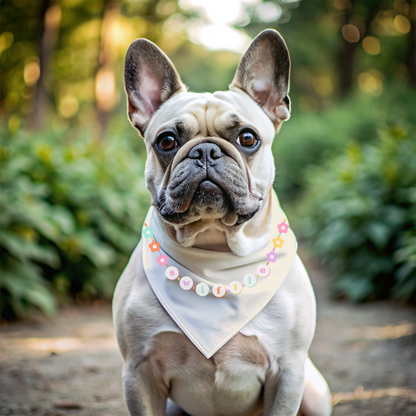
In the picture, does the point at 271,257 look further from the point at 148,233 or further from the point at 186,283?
the point at 148,233

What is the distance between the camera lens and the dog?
7.88 feet

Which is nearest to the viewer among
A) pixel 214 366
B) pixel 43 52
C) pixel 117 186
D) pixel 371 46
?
pixel 214 366

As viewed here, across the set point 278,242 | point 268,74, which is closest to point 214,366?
point 278,242

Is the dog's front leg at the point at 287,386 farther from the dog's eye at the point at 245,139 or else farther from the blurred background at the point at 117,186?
the blurred background at the point at 117,186

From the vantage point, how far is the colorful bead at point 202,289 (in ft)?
8.29

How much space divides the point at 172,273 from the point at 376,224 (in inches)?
177

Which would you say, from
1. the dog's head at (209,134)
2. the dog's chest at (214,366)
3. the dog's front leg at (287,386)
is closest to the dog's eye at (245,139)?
the dog's head at (209,134)

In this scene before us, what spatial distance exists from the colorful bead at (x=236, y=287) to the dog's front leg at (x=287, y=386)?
42cm

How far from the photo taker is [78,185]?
6.37 meters

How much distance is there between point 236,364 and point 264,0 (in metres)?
23.1

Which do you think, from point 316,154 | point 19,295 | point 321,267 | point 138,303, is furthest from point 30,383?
point 316,154

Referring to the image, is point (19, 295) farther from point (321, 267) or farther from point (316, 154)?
point (316, 154)

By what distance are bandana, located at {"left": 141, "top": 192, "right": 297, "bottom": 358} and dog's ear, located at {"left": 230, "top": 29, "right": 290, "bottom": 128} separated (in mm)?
696

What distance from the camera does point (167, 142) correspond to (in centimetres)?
261
